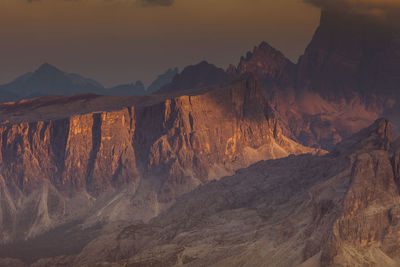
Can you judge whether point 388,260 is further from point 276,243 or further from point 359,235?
point 276,243

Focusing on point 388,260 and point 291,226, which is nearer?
point 388,260

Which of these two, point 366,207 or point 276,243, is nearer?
point 366,207

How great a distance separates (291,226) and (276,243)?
758 cm

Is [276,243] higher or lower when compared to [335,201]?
lower

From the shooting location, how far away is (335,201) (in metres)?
180

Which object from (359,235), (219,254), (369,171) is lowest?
(219,254)

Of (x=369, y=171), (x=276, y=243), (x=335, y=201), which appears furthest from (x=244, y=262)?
(x=369, y=171)

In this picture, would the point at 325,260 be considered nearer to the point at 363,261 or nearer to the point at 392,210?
the point at 363,261

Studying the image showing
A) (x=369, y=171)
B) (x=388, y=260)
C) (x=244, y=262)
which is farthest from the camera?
(x=244, y=262)

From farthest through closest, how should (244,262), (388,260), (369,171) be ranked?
(244,262) < (369,171) < (388,260)

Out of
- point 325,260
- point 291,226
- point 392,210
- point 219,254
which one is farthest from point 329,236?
point 219,254

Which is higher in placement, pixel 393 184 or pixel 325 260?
pixel 393 184

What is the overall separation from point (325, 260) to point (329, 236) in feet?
19.2

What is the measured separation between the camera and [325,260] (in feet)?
533
